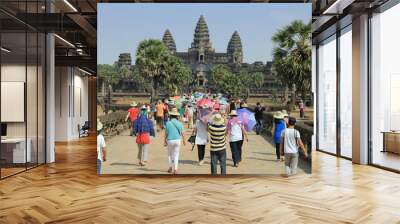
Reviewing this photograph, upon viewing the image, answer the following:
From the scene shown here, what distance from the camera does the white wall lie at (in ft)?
53.3

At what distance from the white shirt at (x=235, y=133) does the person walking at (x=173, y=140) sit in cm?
87

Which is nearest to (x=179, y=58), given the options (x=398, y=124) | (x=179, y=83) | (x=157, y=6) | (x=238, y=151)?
(x=179, y=83)

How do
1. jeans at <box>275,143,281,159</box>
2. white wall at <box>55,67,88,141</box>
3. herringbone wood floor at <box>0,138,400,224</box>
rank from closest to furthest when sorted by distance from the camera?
1. herringbone wood floor at <box>0,138,400,224</box>
2. jeans at <box>275,143,281,159</box>
3. white wall at <box>55,67,88,141</box>

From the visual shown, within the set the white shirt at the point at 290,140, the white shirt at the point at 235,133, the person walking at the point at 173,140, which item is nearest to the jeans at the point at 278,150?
the white shirt at the point at 290,140

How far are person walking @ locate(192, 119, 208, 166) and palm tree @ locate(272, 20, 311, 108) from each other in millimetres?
1734

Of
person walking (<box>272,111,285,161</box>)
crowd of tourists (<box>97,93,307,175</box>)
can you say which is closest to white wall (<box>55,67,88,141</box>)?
crowd of tourists (<box>97,93,307,175</box>)

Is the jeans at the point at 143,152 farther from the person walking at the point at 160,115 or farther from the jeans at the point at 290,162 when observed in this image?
the jeans at the point at 290,162

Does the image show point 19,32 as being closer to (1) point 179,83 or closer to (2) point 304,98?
(1) point 179,83

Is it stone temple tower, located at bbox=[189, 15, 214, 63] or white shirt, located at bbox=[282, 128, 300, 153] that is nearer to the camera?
white shirt, located at bbox=[282, 128, 300, 153]

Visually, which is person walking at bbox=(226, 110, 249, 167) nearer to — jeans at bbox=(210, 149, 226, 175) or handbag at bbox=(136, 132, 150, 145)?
jeans at bbox=(210, 149, 226, 175)

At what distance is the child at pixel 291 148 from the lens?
8094 millimetres

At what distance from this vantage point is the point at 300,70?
844 cm

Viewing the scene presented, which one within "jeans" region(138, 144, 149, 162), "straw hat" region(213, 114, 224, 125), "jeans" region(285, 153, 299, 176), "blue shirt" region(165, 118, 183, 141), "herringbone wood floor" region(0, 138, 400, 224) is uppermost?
"straw hat" region(213, 114, 224, 125)

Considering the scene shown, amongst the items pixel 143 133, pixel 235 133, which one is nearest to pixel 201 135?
pixel 235 133
